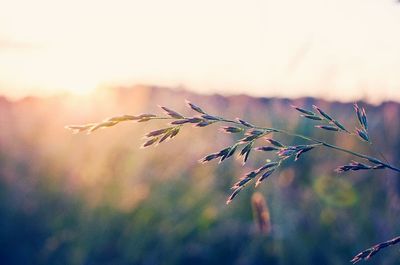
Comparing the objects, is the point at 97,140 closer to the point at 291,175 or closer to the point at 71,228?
the point at 71,228

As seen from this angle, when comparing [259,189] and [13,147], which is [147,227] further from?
[13,147]

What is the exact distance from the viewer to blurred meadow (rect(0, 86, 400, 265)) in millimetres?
3869

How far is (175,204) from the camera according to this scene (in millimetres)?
4441

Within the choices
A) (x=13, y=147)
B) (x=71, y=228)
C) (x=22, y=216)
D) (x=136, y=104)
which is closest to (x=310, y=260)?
(x=71, y=228)

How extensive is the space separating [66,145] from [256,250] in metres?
2.44

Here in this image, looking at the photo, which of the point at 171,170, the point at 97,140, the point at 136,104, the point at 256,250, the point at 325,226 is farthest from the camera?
the point at 136,104

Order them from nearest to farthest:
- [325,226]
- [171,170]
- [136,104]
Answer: [325,226]
[171,170]
[136,104]

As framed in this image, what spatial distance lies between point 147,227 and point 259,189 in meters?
0.90

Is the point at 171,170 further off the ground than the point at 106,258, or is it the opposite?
the point at 171,170

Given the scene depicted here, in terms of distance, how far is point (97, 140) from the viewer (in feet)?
17.8

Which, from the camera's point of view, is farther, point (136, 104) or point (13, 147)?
point (136, 104)

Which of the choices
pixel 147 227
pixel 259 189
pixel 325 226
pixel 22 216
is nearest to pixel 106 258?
pixel 147 227

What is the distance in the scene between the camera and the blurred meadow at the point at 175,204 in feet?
12.7

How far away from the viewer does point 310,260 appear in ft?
12.6
